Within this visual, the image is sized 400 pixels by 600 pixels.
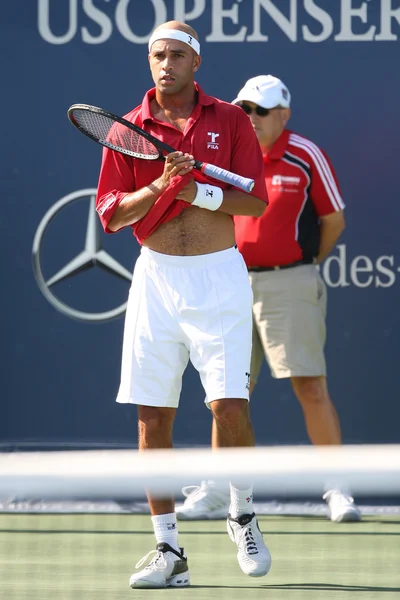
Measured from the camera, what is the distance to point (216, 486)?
5.96 metres

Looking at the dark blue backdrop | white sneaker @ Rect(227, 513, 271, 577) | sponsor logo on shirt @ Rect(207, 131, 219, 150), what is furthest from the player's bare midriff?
the dark blue backdrop

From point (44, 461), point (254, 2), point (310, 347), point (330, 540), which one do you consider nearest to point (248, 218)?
point (310, 347)

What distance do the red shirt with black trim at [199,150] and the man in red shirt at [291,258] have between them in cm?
100

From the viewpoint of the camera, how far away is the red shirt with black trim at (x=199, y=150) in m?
4.62

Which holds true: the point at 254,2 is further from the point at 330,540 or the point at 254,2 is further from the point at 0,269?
the point at 330,540

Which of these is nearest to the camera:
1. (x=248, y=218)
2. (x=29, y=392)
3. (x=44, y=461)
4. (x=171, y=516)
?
(x=44, y=461)

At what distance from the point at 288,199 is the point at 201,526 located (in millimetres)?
1435

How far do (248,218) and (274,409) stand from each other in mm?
903

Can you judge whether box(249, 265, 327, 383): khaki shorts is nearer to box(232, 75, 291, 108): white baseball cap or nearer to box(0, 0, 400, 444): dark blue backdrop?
box(0, 0, 400, 444): dark blue backdrop

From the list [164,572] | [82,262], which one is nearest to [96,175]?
[82,262]

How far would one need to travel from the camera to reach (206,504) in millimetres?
5844

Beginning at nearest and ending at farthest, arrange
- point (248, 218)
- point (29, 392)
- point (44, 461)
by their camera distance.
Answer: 1. point (44, 461)
2. point (248, 218)
3. point (29, 392)

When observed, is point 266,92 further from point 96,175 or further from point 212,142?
point 212,142

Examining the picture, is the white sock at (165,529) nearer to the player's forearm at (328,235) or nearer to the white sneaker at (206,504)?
the white sneaker at (206,504)
